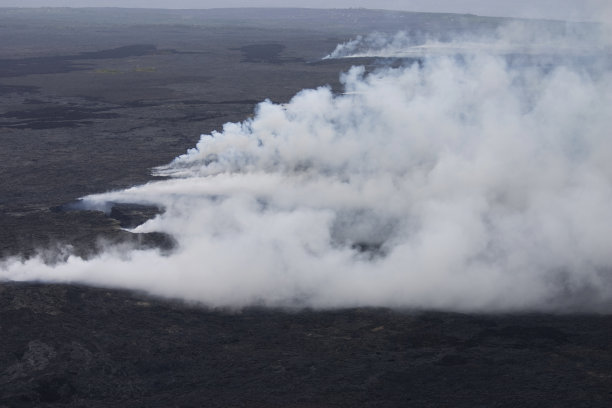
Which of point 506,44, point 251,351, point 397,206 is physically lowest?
point 251,351

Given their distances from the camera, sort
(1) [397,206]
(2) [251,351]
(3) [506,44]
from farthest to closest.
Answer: (3) [506,44] → (1) [397,206] → (2) [251,351]

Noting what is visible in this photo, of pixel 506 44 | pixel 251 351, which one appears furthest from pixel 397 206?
pixel 506 44

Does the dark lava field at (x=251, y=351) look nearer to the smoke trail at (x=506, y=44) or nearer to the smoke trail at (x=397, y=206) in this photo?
the smoke trail at (x=397, y=206)

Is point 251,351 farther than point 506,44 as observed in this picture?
No

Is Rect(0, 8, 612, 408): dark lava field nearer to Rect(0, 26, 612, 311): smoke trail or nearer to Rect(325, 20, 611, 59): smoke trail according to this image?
Rect(0, 26, 612, 311): smoke trail

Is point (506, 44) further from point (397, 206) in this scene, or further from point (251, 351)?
point (251, 351)

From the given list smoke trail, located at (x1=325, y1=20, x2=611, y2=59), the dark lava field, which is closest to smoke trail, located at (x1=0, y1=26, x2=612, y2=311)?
the dark lava field

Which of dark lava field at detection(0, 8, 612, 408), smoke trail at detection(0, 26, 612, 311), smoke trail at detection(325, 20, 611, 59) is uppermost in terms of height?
smoke trail at detection(325, 20, 611, 59)

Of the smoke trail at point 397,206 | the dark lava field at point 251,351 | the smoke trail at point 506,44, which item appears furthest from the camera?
the smoke trail at point 506,44

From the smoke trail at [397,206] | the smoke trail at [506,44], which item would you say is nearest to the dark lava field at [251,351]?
the smoke trail at [397,206]
